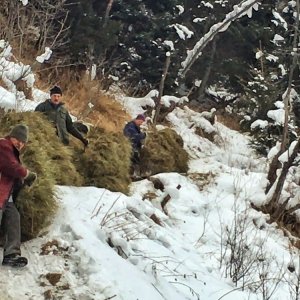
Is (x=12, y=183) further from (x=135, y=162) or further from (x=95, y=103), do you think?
(x=95, y=103)

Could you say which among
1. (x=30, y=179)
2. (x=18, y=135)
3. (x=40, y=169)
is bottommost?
(x=40, y=169)

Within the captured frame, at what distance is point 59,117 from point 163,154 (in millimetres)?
3812

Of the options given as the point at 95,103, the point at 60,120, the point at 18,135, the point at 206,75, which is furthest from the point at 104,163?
the point at 206,75

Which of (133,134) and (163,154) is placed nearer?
(133,134)

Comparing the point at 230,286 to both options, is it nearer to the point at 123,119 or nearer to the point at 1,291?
the point at 1,291

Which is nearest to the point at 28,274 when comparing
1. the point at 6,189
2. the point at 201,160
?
the point at 6,189

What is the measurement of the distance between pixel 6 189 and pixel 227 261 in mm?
3250

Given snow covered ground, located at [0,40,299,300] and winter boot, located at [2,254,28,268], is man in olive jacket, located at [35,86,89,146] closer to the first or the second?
snow covered ground, located at [0,40,299,300]

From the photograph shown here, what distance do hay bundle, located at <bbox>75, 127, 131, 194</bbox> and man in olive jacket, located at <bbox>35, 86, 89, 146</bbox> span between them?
0.21 m

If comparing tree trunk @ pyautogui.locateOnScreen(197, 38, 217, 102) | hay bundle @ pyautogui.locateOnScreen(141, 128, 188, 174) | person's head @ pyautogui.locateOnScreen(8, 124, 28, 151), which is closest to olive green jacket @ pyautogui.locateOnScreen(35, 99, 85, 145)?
person's head @ pyautogui.locateOnScreen(8, 124, 28, 151)

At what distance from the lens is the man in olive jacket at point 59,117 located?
285 inches

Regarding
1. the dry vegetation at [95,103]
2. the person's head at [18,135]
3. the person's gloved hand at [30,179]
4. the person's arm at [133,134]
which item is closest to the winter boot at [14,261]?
the person's gloved hand at [30,179]

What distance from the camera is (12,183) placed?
4492 mm

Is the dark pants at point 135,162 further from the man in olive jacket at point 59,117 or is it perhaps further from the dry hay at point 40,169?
the dry hay at point 40,169
